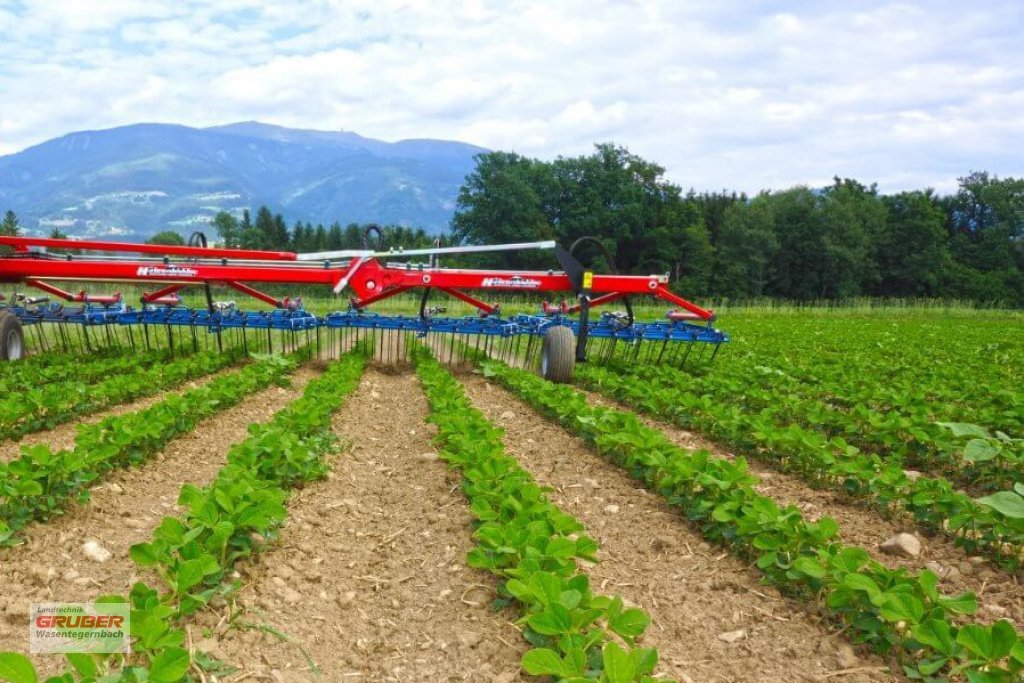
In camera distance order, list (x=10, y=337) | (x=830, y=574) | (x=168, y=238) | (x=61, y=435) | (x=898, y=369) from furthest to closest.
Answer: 1. (x=168, y=238)
2. (x=898, y=369)
3. (x=10, y=337)
4. (x=61, y=435)
5. (x=830, y=574)

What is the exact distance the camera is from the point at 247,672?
242 centimetres

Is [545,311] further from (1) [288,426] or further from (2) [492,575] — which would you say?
(2) [492,575]

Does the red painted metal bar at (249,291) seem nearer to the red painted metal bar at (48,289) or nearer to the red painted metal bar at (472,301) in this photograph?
the red painted metal bar at (48,289)

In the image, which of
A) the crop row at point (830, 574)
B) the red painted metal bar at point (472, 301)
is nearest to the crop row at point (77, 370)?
the red painted metal bar at point (472, 301)

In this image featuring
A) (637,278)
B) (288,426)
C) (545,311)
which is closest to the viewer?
(288,426)

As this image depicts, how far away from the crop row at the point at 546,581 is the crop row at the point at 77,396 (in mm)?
3389

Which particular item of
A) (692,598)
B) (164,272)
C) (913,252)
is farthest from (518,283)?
(913,252)

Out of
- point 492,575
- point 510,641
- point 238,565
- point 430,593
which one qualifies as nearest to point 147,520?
point 238,565

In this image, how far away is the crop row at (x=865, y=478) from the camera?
3465 millimetres

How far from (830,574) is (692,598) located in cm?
60

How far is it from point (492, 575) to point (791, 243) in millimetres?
66863

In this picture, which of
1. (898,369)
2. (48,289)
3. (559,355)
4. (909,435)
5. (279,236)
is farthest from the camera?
(279,236)

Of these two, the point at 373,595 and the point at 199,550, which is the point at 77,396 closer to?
the point at 199,550

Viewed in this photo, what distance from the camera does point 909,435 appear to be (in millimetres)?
5754
